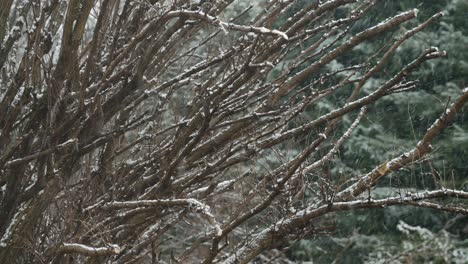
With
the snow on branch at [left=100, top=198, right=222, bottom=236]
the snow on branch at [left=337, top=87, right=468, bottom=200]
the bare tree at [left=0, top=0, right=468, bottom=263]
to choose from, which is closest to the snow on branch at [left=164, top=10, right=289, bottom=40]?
the bare tree at [left=0, top=0, right=468, bottom=263]

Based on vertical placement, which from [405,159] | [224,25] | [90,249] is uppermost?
[224,25]

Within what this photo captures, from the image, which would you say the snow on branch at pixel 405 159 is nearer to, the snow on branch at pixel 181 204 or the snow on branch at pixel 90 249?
the snow on branch at pixel 181 204

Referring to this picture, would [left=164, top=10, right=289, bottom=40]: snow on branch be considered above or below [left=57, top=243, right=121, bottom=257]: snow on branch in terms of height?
above

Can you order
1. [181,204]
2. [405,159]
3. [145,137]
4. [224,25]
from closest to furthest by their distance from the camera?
[224,25] < [181,204] < [405,159] < [145,137]

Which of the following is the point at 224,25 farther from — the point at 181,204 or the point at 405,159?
the point at 405,159

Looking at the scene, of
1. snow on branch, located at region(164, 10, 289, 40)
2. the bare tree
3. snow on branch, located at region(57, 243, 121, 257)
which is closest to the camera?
snow on branch, located at region(164, 10, 289, 40)

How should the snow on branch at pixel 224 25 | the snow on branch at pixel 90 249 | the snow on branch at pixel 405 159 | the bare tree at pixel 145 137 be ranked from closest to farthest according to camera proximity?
the snow on branch at pixel 224 25, the snow on branch at pixel 90 249, the snow on branch at pixel 405 159, the bare tree at pixel 145 137

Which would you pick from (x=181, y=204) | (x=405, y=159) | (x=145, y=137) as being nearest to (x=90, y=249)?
(x=181, y=204)

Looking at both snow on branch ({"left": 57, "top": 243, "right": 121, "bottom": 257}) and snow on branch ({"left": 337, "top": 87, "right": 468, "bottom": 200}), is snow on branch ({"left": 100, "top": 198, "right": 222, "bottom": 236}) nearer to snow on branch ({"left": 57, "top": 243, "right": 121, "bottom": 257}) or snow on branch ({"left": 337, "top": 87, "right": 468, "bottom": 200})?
snow on branch ({"left": 57, "top": 243, "right": 121, "bottom": 257})

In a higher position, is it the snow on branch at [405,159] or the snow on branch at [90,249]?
the snow on branch at [90,249]

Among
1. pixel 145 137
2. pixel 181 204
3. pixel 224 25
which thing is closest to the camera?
pixel 224 25

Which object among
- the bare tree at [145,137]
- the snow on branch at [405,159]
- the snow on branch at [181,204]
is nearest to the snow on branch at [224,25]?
the bare tree at [145,137]

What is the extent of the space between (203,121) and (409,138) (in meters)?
8.10

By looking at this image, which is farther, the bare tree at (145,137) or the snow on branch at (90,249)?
the bare tree at (145,137)
